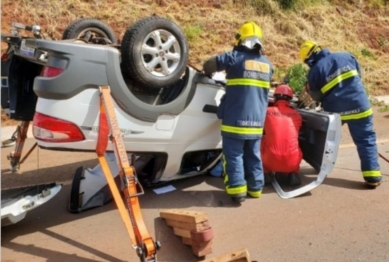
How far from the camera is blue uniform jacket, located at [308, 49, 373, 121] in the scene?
5301 millimetres

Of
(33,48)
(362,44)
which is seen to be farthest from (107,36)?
(362,44)

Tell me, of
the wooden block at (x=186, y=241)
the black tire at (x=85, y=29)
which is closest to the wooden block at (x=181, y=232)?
the wooden block at (x=186, y=241)

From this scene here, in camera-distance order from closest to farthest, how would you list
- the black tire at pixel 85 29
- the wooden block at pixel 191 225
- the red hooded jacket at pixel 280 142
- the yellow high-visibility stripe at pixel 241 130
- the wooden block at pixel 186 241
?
1. the wooden block at pixel 191 225
2. the wooden block at pixel 186 241
3. the yellow high-visibility stripe at pixel 241 130
4. the red hooded jacket at pixel 280 142
5. the black tire at pixel 85 29

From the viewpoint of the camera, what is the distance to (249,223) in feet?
14.3

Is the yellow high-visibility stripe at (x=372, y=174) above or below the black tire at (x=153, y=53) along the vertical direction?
below

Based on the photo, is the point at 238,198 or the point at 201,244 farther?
the point at 238,198

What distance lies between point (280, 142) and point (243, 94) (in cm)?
73

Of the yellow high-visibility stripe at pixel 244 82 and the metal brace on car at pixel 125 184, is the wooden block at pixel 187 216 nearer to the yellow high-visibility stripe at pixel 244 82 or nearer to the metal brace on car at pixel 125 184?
the metal brace on car at pixel 125 184

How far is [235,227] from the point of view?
14.1ft

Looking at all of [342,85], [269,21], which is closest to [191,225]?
[342,85]

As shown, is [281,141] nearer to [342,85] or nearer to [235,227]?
[342,85]

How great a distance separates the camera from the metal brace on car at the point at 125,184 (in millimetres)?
3327

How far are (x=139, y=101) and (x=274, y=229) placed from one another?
1.64 metres

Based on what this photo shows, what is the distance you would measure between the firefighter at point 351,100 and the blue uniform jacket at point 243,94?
3.26ft
